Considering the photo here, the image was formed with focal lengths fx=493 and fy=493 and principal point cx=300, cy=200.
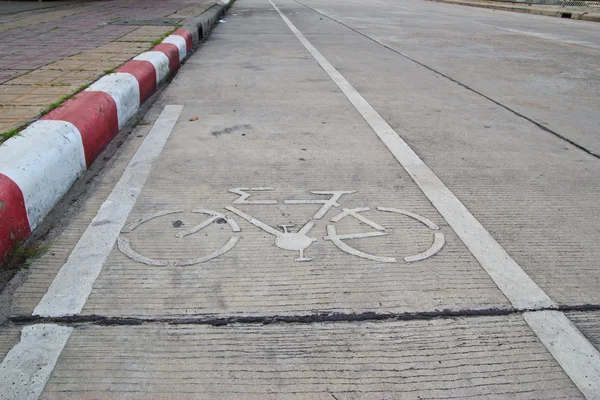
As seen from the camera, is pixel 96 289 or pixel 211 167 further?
pixel 211 167

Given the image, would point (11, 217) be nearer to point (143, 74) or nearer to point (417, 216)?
point (417, 216)

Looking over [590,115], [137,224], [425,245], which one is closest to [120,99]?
[137,224]

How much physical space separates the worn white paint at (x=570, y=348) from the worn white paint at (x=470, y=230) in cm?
9

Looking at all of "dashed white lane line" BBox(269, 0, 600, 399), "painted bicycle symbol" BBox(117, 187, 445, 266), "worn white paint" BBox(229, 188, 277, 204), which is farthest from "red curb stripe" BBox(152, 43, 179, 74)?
"painted bicycle symbol" BBox(117, 187, 445, 266)

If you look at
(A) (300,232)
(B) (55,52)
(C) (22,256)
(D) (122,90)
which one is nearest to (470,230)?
(A) (300,232)

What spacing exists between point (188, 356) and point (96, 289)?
0.62 m

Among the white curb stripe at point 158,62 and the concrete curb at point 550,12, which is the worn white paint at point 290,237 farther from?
the concrete curb at point 550,12

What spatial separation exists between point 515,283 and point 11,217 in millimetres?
2406

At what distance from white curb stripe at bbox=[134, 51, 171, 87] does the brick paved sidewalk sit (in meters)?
0.23

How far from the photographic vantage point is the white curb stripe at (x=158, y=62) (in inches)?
226

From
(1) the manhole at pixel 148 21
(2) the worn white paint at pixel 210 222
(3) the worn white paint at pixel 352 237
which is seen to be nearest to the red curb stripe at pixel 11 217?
(2) the worn white paint at pixel 210 222

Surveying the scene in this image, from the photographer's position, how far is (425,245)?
2.54 meters

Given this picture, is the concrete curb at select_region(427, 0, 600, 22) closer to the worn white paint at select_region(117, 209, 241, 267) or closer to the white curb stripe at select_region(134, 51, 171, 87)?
the white curb stripe at select_region(134, 51, 171, 87)

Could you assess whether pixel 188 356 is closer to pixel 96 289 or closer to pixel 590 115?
pixel 96 289
